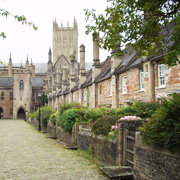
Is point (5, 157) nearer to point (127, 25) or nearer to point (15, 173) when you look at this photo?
point (15, 173)

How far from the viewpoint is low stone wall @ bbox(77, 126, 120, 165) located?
902 cm

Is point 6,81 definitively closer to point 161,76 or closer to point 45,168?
point 161,76

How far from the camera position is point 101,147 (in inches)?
402

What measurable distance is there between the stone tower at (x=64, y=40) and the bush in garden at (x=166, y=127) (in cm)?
9809

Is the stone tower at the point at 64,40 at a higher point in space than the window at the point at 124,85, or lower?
higher

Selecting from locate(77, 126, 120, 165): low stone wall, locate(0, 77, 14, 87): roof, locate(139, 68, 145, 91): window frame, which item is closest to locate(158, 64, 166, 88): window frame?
locate(139, 68, 145, 91): window frame

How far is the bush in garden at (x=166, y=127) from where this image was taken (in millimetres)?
5848

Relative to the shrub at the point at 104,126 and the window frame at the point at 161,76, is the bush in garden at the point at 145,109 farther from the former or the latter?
the shrub at the point at 104,126

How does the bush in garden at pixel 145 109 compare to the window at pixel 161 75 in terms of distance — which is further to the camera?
the window at pixel 161 75

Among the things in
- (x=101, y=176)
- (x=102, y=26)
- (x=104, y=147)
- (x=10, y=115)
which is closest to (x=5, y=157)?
(x=104, y=147)

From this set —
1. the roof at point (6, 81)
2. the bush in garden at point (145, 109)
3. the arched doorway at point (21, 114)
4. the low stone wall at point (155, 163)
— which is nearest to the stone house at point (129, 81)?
the bush in garden at point (145, 109)

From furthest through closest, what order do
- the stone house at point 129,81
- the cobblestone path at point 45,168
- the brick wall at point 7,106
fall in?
the brick wall at point 7,106 < the stone house at point 129,81 < the cobblestone path at point 45,168

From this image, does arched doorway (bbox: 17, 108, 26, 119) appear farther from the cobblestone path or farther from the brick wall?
the cobblestone path

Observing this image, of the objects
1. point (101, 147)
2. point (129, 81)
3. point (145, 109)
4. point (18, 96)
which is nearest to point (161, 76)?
point (145, 109)
